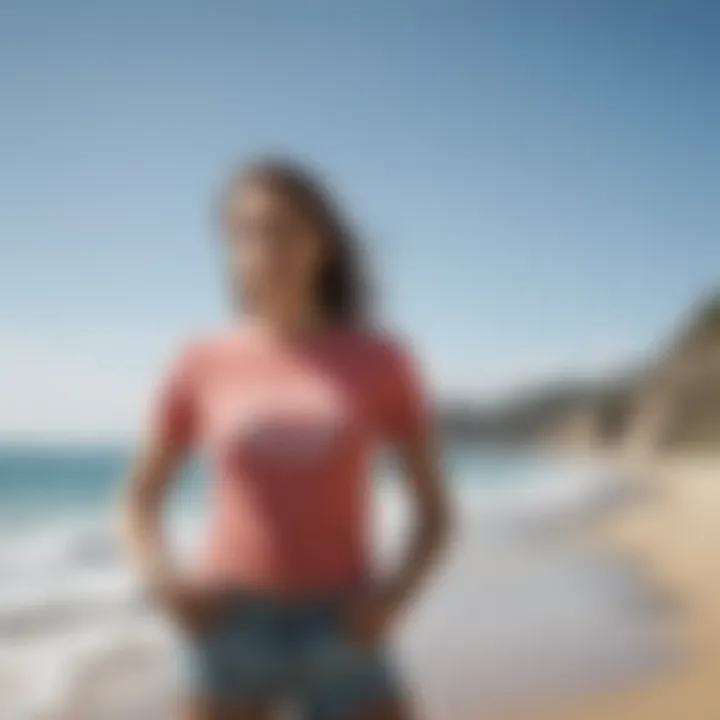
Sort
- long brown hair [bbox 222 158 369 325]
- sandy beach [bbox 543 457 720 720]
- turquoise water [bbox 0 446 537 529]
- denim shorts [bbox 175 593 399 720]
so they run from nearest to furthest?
1. denim shorts [bbox 175 593 399 720]
2. long brown hair [bbox 222 158 369 325]
3. turquoise water [bbox 0 446 537 529]
4. sandy beach [bbox 543 457 720 720]

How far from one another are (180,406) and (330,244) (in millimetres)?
217

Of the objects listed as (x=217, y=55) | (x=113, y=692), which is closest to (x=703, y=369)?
(x=217, y=55)

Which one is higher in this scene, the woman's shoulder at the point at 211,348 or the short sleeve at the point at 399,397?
the woman's shoulder at the point at 211,348

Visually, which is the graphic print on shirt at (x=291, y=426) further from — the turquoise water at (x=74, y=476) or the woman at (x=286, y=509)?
the turquoise water at (x=74, y=476)

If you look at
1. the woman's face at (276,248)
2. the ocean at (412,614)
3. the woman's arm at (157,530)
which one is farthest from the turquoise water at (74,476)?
the woman's face at (276,248)

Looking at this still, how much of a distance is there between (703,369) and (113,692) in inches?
34.3

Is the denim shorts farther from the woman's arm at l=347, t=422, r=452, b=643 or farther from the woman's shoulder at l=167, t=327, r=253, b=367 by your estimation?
the woman's shoulder at l=167, t=327, r=253, b=367

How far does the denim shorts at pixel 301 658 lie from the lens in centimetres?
104

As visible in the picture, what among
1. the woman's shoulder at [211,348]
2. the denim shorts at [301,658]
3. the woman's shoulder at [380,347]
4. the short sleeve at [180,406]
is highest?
the woman's shoulder at [211,348]

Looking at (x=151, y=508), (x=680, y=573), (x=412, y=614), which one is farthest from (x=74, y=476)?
(x=680, y=573)

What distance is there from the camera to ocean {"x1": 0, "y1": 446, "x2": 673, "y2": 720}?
136 cm

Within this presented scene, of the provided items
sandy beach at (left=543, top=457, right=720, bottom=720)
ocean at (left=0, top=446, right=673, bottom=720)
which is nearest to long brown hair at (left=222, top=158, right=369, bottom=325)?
ocean at (left=0, top=446, right=673, bottom=720)

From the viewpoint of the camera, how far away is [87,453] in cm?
136

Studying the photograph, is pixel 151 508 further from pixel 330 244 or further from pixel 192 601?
pixel 330 244
